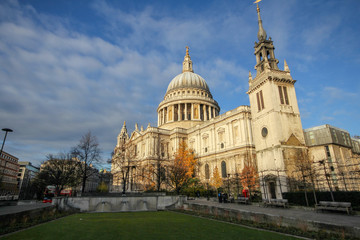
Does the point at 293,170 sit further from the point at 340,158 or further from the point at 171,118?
the point at 171,118

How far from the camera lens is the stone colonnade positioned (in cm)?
6512

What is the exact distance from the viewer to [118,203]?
61.1ft

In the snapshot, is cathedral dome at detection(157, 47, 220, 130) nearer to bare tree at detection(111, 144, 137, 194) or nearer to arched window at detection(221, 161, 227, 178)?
bare tree at detection(111, 144, 137, 194)

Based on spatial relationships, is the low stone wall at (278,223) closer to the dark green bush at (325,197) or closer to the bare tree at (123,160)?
the dark green bush at (325,197)

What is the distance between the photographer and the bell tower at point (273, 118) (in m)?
25.9

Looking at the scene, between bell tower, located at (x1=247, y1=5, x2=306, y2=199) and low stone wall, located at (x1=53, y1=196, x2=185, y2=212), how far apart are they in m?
12.4

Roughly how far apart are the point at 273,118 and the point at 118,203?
22116mm

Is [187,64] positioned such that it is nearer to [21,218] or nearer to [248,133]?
[248,133]

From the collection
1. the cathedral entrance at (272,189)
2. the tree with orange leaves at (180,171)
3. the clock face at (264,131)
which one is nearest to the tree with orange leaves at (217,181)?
the tree with orange leaves at (180,171)

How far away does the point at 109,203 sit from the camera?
18.4 meters

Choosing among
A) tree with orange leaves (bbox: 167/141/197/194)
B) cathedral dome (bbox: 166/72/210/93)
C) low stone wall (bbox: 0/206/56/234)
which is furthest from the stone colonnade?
low stone wall (bbox: 0/206/56/234)

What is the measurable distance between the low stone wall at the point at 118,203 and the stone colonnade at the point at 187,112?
44.6 meters

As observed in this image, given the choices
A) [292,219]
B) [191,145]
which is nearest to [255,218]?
[292,219]

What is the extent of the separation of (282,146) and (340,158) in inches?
360
